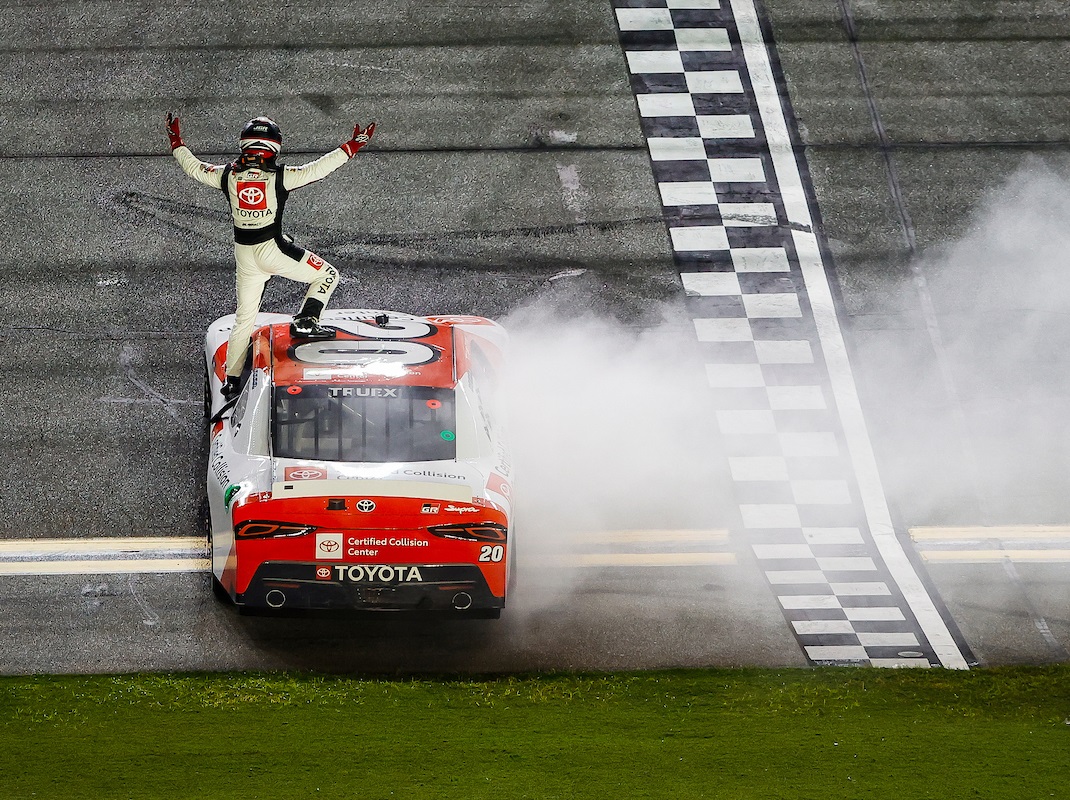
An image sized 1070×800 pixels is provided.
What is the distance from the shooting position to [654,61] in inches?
511

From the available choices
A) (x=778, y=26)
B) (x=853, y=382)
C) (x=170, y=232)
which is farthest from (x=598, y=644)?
(x=778, y=26)

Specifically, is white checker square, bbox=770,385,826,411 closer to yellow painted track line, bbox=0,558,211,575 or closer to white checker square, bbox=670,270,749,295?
white checker square, bbox=670,270,749,295

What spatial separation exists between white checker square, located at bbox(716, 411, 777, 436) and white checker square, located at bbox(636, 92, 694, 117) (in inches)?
142

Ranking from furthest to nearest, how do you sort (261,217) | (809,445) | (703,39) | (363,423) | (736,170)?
(703,39) → (736,170) → (809,445) → (261,217) → (363,423)

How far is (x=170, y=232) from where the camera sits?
1122cm

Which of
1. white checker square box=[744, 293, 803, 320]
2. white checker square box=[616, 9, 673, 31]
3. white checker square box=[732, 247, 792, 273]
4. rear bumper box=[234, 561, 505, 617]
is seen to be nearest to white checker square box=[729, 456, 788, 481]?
white checker square box=[744, 293, 803, 320]

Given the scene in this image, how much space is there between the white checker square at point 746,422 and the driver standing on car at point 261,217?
2.92 m

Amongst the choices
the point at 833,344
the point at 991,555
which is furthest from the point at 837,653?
the point at 833,344

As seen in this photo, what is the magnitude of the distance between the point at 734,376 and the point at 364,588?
3962 millimetres

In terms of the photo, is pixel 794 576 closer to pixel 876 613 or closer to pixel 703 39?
pixel 876 613

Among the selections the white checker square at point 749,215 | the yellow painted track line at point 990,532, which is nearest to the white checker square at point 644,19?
the white checker square at point 749,215

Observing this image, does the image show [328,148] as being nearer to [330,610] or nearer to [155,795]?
[330,610]

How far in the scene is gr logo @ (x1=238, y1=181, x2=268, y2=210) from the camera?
8492mm

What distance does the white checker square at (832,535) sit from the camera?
→ 909cm
